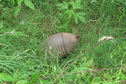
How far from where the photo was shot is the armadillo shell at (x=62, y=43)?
2580 mm

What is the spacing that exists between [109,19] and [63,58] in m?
1.24

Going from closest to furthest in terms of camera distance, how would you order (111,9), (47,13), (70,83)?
1. (70,83)
2. (111,9)
3. (47,13)

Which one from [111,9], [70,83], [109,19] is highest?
[111,9]

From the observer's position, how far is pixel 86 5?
319 centimetres

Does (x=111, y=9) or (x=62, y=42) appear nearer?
(x=62, y=42)

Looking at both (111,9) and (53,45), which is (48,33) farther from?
(111,9)

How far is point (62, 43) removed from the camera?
260cm

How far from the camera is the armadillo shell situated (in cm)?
258

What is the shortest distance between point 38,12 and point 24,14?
11.9 inches

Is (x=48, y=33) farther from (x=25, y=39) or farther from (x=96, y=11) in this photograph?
(x=96, y=11)

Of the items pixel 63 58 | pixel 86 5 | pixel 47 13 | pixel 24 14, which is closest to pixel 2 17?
pixel 24 14

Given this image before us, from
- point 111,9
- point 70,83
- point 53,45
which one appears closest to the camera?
point 70,83

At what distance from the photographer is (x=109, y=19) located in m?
3.10

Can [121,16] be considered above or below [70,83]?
above
